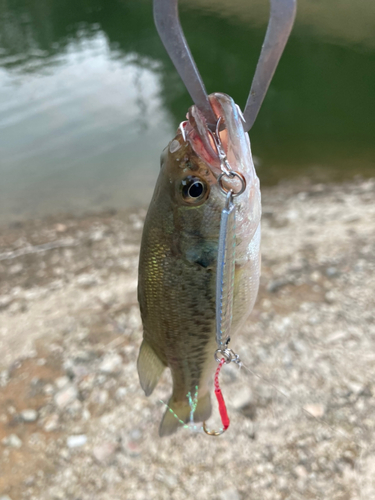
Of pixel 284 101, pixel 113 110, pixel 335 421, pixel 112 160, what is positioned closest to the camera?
pixel 335 421

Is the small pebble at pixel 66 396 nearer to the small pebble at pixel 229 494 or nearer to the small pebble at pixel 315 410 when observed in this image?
the small pebble at pixel 229 494

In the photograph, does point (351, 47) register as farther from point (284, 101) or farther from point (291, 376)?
point (291, 376)

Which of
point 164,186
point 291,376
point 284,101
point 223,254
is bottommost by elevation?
point 284,101

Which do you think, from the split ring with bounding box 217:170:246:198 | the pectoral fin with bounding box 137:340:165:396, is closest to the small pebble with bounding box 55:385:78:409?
the pectoral fin with bounding box 137:340:165:396

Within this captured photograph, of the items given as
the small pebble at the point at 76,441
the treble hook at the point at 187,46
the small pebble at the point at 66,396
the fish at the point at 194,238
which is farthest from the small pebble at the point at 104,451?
the treble hook at the point at 187,46

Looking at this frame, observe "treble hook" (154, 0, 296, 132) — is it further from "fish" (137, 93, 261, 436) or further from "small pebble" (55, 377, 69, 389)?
"small pebble" (55, 377, 69, 389)

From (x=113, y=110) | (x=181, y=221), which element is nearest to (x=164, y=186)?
(x=181, y=221)

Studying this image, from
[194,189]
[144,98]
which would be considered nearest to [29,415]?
[194,189]
